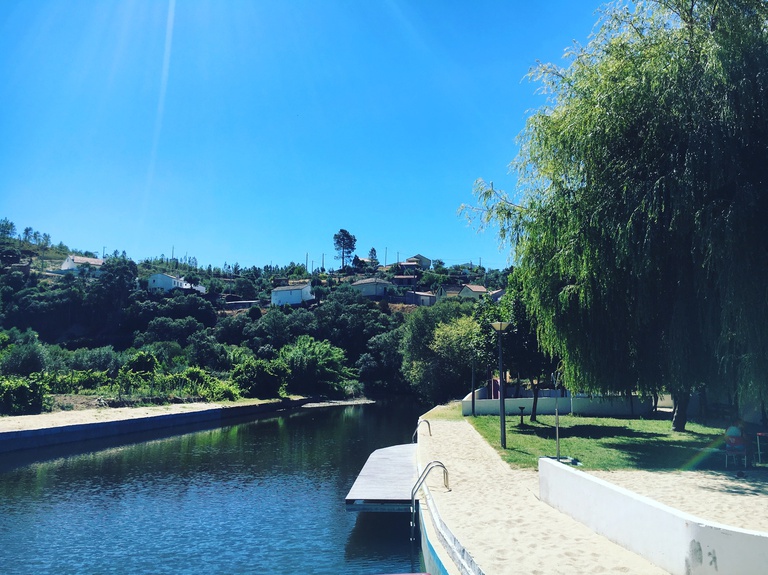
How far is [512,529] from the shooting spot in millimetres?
8648

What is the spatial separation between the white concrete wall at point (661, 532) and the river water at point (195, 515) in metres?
3.88

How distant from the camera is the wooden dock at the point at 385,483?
41.5ft

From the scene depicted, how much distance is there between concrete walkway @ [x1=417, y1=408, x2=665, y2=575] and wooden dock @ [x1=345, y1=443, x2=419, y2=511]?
715 mm

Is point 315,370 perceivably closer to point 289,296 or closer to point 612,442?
point 612,442

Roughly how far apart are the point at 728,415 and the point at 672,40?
53.6ft

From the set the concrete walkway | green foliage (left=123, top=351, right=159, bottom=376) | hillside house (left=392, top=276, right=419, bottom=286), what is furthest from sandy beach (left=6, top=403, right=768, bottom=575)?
hillside house (left=392, top=276, right=419, bottom=286)

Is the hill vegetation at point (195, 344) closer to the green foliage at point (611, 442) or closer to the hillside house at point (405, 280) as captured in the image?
the green foliage at point (611, 442)

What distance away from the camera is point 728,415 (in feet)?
75.5

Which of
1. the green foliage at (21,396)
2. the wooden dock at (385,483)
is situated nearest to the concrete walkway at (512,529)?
the wooden dock at (385,483)

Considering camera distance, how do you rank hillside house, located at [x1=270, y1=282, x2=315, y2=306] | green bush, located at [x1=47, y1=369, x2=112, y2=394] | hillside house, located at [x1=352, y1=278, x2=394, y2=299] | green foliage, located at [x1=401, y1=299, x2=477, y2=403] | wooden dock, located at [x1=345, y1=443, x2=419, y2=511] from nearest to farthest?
wooden dock, located at [x1=345, y1=443, x2=419, y2=511], green bush, located at [x1=47, y1=369, x2=112, y2=394], green foliage, located at [x1=401, y1=299, x2=477, y2=403], hillside house, located at [x1=270, y1=282, x2=315, y2=306], hillside house, located at [x1=352, y1=278, x2=394, y2=299]

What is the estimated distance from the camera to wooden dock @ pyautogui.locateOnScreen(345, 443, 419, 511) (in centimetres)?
1266

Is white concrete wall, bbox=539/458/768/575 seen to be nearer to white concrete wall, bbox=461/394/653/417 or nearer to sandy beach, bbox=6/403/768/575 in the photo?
sandy beach, bbox=6/403/768/575

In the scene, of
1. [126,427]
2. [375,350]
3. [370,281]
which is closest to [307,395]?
[375,350]

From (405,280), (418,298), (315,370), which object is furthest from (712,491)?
(405,280)
